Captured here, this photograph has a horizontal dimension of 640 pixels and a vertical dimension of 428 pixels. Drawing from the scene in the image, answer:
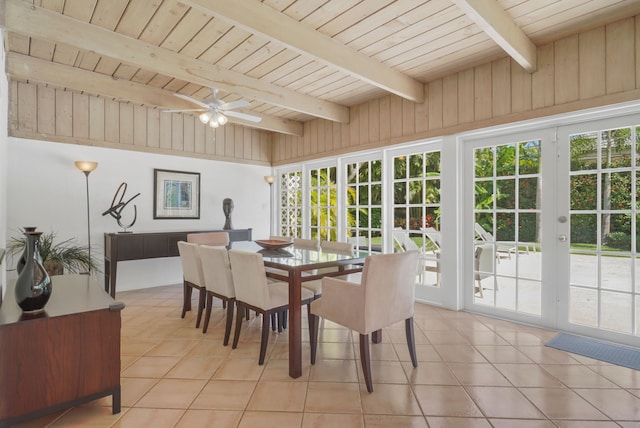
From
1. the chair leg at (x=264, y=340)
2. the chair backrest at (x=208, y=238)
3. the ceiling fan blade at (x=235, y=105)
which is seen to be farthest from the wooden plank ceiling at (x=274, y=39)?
the chair leg at (x=264, y=340)

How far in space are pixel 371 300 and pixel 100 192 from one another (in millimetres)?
4086

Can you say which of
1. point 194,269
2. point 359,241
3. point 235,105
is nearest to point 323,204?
point 359,241

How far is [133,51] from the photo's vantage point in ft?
9.50

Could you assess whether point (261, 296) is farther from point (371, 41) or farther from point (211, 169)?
point (211, 169)

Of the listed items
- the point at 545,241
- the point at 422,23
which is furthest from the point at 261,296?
the point at 545,241

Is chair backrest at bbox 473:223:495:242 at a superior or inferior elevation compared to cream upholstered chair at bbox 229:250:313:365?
superior

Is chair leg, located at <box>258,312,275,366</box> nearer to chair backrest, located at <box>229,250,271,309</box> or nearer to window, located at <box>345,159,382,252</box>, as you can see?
chair backrest, located at <box>229,250,271,309</box>

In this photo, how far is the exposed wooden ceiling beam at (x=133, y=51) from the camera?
2.47m

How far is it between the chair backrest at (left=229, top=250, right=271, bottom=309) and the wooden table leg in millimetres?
234

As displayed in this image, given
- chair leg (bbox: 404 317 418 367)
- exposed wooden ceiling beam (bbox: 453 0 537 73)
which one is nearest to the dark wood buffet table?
chair leg (bbox: 404 317 418 367)

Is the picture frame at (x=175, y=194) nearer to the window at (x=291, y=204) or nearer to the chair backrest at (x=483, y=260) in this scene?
the window at (x=291, y=204)

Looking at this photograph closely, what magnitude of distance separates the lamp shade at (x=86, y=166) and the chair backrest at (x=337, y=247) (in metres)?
2.92

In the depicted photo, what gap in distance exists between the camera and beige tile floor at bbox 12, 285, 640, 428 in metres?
1.81

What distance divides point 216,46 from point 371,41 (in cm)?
139
